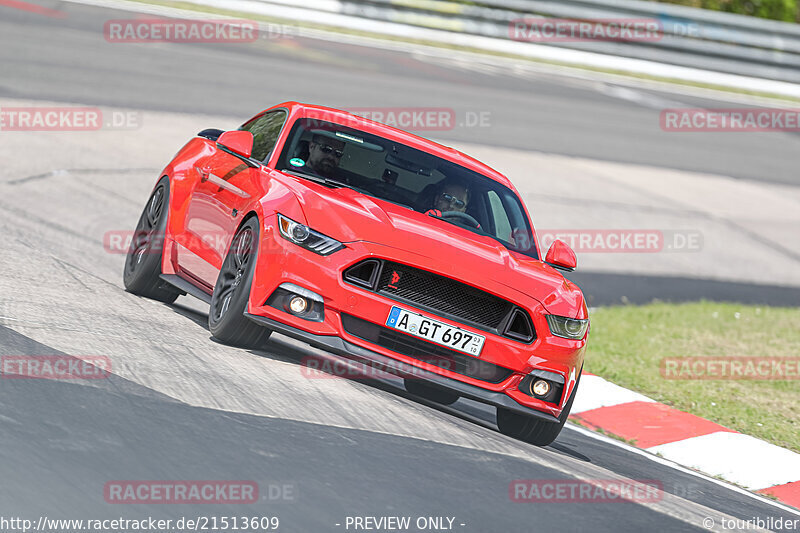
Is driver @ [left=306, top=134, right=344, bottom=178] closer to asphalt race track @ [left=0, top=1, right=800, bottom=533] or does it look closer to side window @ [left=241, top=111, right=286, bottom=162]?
side window @ [left=241, top=111, right=286, bottom=162]

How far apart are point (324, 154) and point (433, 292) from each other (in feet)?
5.11

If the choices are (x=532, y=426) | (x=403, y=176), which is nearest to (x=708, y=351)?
(x=532, y=426)

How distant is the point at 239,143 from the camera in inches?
304

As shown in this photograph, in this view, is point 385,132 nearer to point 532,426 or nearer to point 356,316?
point 356,316

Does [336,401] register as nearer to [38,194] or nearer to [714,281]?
[38,194]

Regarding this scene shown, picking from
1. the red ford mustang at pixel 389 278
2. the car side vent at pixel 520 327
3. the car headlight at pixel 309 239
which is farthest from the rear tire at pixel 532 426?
the car headlight at pixel 309 239

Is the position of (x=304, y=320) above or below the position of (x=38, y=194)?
above

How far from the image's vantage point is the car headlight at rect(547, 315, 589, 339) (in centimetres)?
672

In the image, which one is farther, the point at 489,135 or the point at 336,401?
the point at 489,135

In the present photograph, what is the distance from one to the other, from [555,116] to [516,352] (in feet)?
49.9

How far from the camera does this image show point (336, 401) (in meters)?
6.36

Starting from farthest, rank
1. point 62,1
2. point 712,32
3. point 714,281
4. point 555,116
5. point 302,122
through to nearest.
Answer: point 712,32, point 62,1, point 555,116, point 714,281, point 302,122

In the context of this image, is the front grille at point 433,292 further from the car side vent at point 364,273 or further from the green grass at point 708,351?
the green grass at point 708,351

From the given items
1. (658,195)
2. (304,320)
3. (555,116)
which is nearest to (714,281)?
(658,195)
